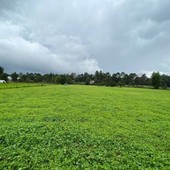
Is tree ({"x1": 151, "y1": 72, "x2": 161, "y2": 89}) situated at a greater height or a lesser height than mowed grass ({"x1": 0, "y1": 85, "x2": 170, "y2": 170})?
greater

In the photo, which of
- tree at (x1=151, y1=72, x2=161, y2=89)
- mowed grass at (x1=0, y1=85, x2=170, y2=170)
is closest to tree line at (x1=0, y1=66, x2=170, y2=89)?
tree at (x1=151, y1=72, x2=161, y2=89)

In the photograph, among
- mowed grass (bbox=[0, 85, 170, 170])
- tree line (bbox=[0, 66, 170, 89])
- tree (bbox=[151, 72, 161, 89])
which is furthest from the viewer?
tree line (bbox=[0, 66, 170, 89])

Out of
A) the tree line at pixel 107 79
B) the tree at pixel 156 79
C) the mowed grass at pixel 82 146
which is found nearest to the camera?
the mowed grass at pixel 82 146

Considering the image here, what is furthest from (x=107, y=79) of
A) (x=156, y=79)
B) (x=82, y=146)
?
Result: (x=82, y=146)

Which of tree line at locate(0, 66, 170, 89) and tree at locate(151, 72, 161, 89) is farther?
tree line at locate(0, 66, 170, 89)

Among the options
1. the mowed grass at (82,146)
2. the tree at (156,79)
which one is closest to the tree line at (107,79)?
the tree at (156,79)

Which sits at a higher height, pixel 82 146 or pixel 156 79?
pixel 156 79

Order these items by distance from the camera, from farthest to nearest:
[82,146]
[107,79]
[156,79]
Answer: [107,79] → [156,79] → [82,146]

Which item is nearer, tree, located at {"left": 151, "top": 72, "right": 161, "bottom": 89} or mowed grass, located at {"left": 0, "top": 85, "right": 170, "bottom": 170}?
mowed grass, located at {"left": 0, "top": 85, "right": 170, "bottom": 170}

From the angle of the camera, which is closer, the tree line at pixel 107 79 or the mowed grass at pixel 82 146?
the mowed grass at pixel 82 146

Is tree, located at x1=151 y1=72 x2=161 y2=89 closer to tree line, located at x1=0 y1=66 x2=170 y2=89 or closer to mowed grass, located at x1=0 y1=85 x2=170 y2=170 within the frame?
tree line, located at x1=0 y1=66 x2=170 y2=89

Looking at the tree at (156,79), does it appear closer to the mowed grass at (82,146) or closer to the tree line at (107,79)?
the tree line at (107,79)

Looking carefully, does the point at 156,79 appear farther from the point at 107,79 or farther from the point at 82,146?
the point at 82,146

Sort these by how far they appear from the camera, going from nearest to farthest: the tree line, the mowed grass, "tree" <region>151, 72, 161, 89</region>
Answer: the mowed grass → "tree" <region>151, 72, 161, 89</region> → the tree line
